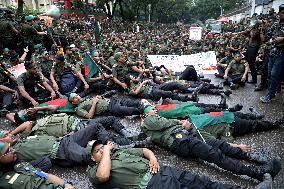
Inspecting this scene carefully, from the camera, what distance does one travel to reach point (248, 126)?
4875 millimetres

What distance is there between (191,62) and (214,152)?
337 inches

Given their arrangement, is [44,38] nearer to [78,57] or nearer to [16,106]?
[78,57]

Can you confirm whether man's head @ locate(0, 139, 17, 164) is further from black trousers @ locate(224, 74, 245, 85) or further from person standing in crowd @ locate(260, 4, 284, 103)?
black trousers @ locate(224, 74, 245, 85)

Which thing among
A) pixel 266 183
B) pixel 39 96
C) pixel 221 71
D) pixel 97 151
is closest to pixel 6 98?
pixel 39 96

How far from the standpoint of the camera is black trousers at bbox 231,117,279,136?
479 centimetres

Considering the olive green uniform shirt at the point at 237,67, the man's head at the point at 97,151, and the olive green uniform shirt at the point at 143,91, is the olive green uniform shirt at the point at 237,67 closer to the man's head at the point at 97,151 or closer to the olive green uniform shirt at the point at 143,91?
the olive green uniform shirt at the point at 143,91

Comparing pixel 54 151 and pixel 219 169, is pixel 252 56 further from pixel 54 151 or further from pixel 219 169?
pixel 54 151

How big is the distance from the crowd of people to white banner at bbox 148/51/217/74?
55.5 inches

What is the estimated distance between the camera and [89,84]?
8.23 m

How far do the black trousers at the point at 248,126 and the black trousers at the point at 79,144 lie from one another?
1.87 meters

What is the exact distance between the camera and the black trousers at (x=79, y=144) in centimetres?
418

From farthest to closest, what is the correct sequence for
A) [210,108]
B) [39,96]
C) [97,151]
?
1. [39,96]
2. [210,108]
3. [97,151]

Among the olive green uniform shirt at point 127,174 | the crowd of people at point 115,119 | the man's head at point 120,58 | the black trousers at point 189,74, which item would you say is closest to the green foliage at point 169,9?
the crowd of people at point 115,119

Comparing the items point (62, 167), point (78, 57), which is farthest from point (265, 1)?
point (62, 167)
